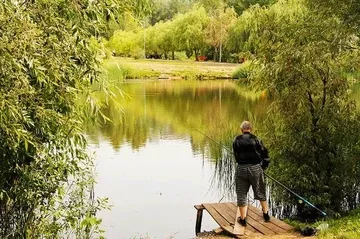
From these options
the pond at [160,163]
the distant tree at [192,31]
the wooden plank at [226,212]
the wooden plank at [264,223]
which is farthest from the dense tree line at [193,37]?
the wooden plank at [264,223]

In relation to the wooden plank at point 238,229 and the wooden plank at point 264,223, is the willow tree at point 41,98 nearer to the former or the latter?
the wooden plank at point 238,229

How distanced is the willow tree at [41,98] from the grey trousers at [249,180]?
2.39m

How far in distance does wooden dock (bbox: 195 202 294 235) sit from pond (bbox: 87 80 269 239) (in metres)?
0.95

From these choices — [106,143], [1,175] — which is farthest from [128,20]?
[106,143]

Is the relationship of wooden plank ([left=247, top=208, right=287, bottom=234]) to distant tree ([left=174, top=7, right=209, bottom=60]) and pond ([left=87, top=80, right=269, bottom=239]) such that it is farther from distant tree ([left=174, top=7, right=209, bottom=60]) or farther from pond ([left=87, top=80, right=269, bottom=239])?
distant tree ([left=174, top=7, right=209, bottom=60])

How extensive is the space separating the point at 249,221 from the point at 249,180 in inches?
32.9

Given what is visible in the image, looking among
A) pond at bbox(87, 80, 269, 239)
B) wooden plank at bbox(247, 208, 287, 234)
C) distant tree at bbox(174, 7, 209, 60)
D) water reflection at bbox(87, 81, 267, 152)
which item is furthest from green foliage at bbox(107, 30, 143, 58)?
wooden plank at bbox(247, 208, 287, 234)

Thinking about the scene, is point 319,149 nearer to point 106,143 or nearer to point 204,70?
point 106,143

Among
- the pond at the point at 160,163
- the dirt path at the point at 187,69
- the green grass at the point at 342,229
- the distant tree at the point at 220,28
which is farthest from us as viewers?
the distant tree at the point at 220,28

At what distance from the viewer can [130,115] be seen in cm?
2427

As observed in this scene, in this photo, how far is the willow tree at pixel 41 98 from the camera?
4.32 metres

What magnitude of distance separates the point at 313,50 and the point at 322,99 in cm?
103

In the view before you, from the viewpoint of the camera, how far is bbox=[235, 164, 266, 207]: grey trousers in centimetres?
698

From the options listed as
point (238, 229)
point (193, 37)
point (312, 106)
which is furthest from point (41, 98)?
point (193, 37)
